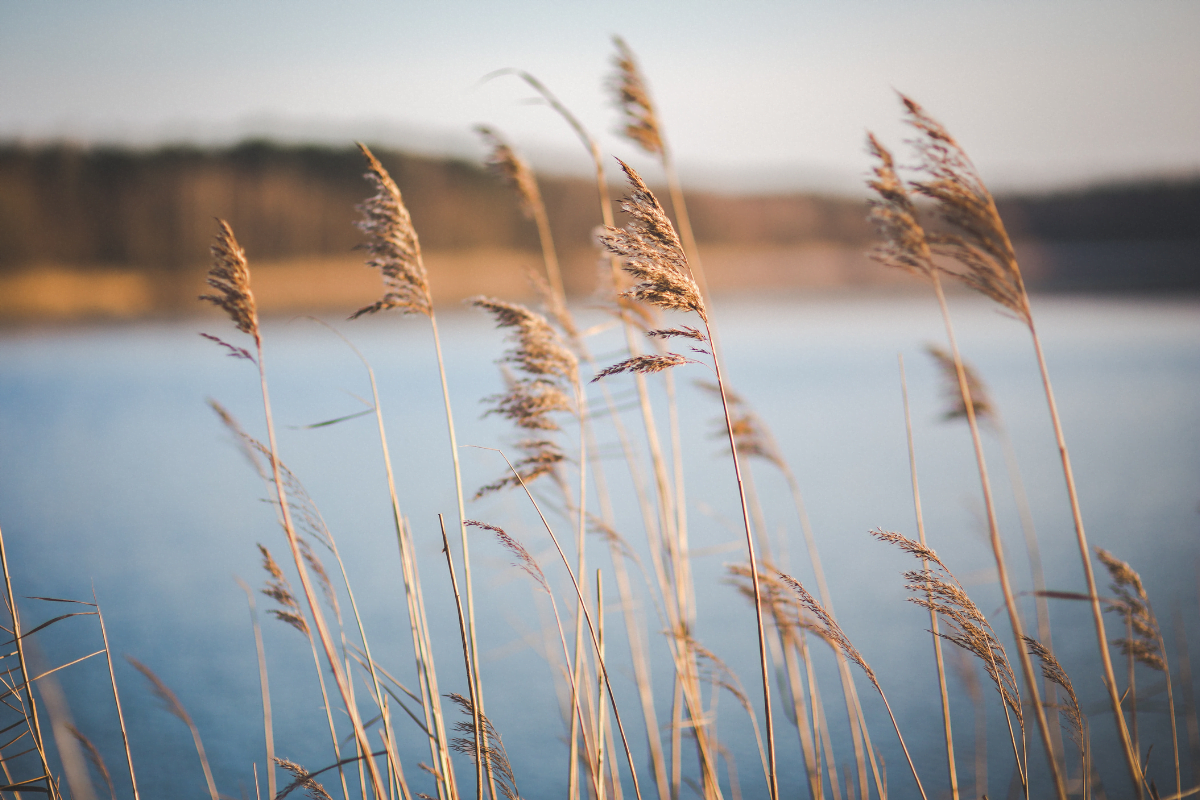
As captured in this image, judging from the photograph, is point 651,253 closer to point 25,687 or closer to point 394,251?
point 394,251

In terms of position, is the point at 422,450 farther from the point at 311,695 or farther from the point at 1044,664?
the point at 1044,664


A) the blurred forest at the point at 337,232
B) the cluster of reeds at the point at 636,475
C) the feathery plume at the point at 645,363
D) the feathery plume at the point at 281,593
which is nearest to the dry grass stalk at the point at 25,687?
the cluster of reeds at the point at 636,475

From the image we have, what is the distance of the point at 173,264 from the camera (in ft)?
93.9

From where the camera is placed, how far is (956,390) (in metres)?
2.68

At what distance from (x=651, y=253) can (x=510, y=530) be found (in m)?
3.36

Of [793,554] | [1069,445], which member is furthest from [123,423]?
[1069,445]

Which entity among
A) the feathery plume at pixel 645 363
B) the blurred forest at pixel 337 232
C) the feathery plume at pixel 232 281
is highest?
the blurred forest at pixel 337 232

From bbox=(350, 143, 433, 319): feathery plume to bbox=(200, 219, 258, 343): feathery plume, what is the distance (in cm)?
24

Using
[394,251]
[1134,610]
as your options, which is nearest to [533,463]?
[394,251]

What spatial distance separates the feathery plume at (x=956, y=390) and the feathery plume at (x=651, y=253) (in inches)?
59.3

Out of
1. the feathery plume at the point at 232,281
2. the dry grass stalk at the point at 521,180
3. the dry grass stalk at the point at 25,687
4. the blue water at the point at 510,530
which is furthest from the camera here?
the blue water at the point at 510,530

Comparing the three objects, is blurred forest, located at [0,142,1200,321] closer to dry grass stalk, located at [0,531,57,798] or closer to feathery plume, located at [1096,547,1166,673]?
feathery plume, located at [1096,547,1166,673]

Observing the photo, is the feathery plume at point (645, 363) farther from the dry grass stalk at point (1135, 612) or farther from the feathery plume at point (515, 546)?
the dry grass stalk at point (1135, 612)

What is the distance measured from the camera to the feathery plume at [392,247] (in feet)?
4.97
